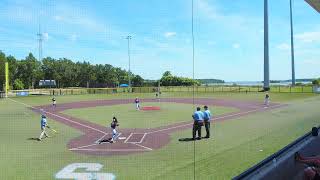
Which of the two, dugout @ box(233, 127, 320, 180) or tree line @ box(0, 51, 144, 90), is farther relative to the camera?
tree line @ box(0, 51, 144, 90)

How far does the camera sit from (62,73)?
26.3 metres

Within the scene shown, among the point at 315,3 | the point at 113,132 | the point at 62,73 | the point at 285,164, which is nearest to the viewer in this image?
the point at 285,164

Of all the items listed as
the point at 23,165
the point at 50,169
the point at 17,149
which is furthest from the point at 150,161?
the point at 17,149

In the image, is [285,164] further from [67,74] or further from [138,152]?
[67,74]

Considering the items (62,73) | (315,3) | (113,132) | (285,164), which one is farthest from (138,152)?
(62,73)

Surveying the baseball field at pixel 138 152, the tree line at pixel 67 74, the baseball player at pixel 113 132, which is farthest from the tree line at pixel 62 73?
the baseball field at pixel 138 152

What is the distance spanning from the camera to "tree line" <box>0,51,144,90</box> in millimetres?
22725

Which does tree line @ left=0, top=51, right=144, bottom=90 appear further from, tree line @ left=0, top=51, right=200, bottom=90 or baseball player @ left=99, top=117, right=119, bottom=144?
baseball player @ left=99, top=117, right=119, bottom=144

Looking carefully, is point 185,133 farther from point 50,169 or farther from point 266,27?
point 266,27

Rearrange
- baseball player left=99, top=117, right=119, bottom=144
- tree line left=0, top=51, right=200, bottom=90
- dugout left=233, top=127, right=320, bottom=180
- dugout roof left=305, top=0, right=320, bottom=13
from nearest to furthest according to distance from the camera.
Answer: dugout left=233, top=127, right=320, bottom=180
dugout roof left=305, top=0, right=320, bottom=13
baseball player left=99, top=117, right=119, bottom=144
tree line left=0, top=51, right=200, bottom=90

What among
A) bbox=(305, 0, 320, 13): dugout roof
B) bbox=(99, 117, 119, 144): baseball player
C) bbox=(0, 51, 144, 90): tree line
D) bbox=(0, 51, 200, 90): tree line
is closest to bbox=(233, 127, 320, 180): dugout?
bbox=(0, 51, 200, 90): tree line

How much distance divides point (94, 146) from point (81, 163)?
346 centimetres

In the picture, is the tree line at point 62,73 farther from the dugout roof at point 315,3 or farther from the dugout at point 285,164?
the dugout roof at point 315,3

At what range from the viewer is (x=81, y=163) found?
13023 mm
